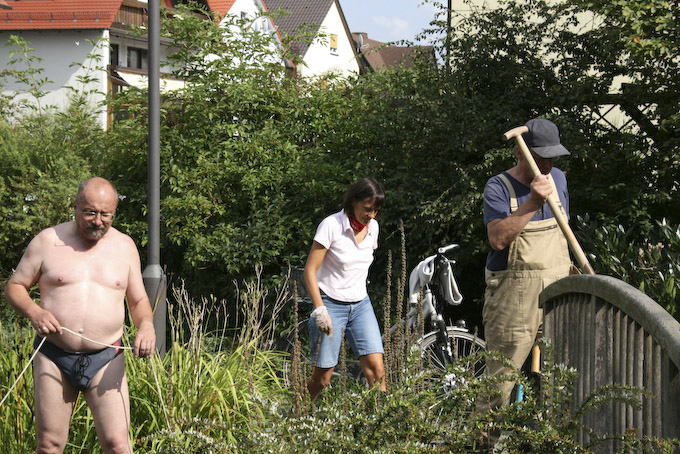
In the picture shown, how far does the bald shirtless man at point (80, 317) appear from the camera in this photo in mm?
3963

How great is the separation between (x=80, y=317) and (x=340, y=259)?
178 cm

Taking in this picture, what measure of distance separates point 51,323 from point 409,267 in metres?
4.64

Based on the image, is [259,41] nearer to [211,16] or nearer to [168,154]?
[211,16]

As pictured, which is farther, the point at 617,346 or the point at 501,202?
the point at 501,202

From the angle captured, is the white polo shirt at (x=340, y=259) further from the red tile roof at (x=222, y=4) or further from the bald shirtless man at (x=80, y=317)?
the red tile roof at (x=222, y=4)

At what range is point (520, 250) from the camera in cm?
443

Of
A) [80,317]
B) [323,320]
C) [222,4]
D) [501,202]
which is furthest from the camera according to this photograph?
[222,4]

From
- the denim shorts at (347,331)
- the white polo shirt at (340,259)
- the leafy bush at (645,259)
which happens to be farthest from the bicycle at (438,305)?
the white polo shirt at (340,259)

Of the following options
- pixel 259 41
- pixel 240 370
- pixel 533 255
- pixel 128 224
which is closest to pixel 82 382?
pixel 240 370

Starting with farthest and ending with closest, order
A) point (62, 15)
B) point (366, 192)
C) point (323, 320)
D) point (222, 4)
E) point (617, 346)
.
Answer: point (222, 4)
point (62, 15)
point (366, 192)
point (323, 320)
point (617, 346)

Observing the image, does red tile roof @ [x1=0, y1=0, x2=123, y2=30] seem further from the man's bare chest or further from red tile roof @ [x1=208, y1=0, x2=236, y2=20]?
the man's bare chest

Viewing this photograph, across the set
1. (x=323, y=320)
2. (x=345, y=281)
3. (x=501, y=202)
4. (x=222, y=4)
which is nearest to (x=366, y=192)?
(x=345, y=281)

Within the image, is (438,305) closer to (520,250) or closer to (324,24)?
(520,250)

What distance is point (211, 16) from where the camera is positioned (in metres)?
10.1
